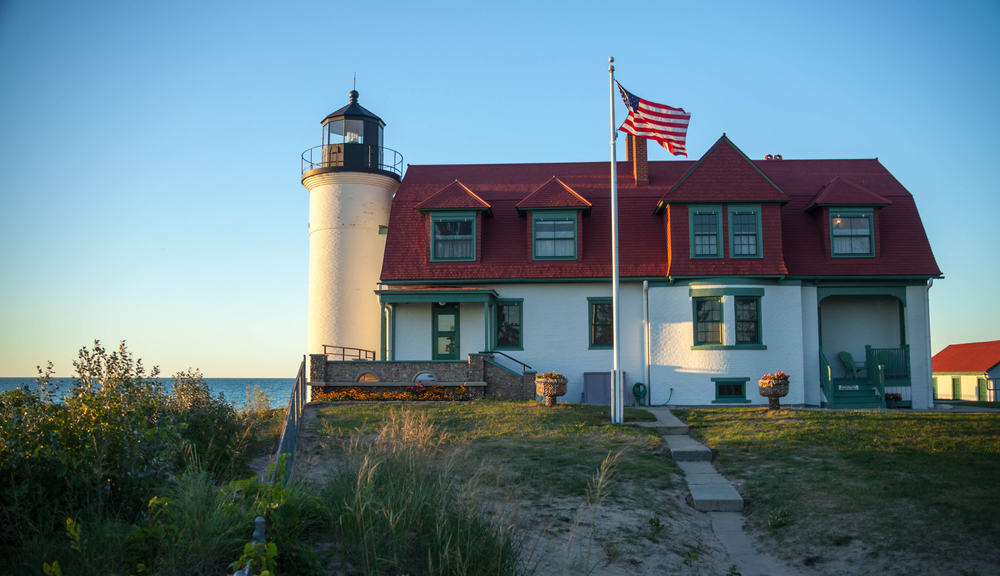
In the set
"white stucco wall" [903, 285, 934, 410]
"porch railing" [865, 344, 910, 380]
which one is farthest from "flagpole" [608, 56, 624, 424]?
"white stucco wall" [903, 285, 934, 410]

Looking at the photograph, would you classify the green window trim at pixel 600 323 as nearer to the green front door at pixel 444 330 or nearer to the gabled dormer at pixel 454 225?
the gabled dormer at pixel 454 225

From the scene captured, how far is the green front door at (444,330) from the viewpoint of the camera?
23250 mm

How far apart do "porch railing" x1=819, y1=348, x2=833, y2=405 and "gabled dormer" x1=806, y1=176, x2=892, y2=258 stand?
3310 millimetres

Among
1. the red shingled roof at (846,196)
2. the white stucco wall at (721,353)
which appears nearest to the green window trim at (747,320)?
the white stucco wall at (721,353)

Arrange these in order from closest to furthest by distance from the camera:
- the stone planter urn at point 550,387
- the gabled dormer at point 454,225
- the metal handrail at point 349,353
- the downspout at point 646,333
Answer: the stone planter urn at point 550,387
the downspout at point 646,333
the gabled dormer at point 454,225
the metal handrail at point 349,353

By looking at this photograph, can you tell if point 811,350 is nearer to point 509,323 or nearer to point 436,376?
point 509,323

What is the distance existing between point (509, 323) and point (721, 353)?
640 centimetres

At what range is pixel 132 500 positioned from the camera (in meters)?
7.43

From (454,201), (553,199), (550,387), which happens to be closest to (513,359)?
(550,387)

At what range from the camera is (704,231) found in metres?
22.6

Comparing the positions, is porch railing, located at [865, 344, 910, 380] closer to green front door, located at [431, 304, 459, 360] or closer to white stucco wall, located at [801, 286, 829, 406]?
white stucco wall, located at [801, 286, 829, 406]

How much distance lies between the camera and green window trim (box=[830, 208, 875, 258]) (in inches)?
902

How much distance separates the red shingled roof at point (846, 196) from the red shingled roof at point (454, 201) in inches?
411

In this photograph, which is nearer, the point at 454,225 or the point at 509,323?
the point at 509,323
